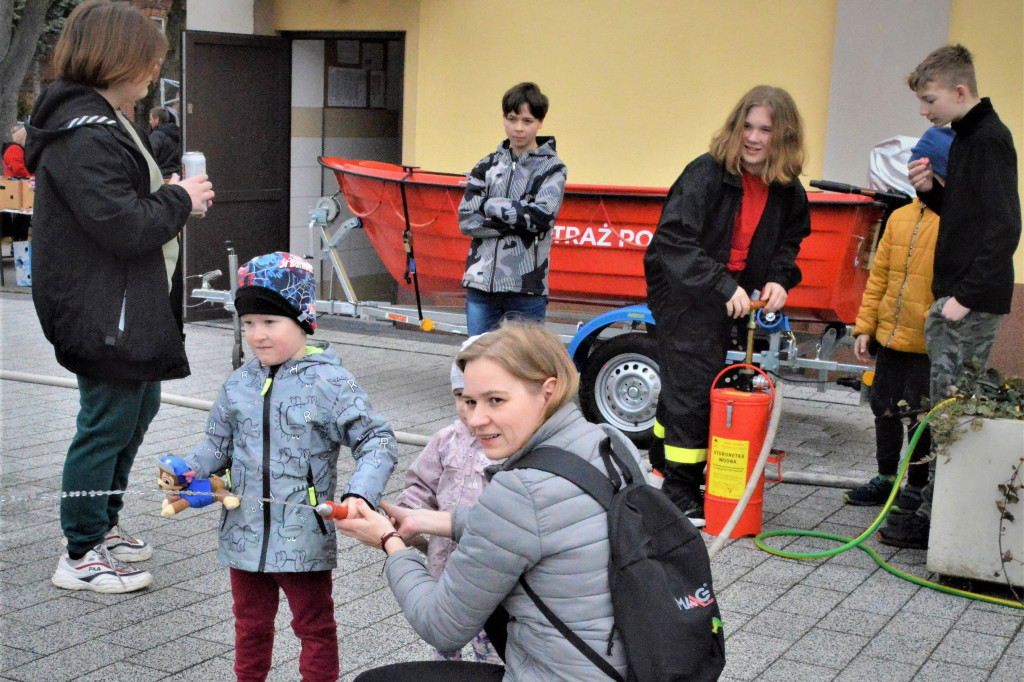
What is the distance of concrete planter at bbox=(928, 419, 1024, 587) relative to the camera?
15.1 ft

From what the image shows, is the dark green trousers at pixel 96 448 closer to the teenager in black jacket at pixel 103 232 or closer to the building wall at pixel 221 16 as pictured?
the teenager in black jacket at pixel 103 232

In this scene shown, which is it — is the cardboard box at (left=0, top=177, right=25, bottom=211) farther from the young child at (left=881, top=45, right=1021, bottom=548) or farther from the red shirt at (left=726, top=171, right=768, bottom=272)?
the young child at (left=881, top=45, right=1021, bottom=548)

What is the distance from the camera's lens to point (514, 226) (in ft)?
20.6

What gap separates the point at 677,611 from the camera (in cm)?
227

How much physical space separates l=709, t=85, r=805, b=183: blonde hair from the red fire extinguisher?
35.0 inches

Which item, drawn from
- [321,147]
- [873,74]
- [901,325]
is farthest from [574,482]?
[321,147]

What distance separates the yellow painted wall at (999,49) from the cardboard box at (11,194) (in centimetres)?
1212

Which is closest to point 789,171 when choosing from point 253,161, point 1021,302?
point 1021,302

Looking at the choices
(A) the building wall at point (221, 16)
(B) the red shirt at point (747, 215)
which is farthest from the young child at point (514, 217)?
(A) the building wall at point (221, 16)

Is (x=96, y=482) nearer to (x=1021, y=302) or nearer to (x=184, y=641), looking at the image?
(x=184, y=641)

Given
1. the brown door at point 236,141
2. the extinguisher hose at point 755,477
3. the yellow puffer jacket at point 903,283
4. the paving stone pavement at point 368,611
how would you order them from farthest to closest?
the brown door at point 236,141
the yellow puffer jacket at point 903,283
the extinguisher hose at point 755,477
the paving stone pavement at point 368,611

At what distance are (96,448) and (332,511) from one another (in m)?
1.87

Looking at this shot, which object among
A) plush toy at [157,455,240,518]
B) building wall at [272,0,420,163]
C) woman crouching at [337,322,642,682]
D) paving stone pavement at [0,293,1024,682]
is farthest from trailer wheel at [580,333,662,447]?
woman crouching at [337,322,642,682]

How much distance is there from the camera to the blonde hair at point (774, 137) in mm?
5109
